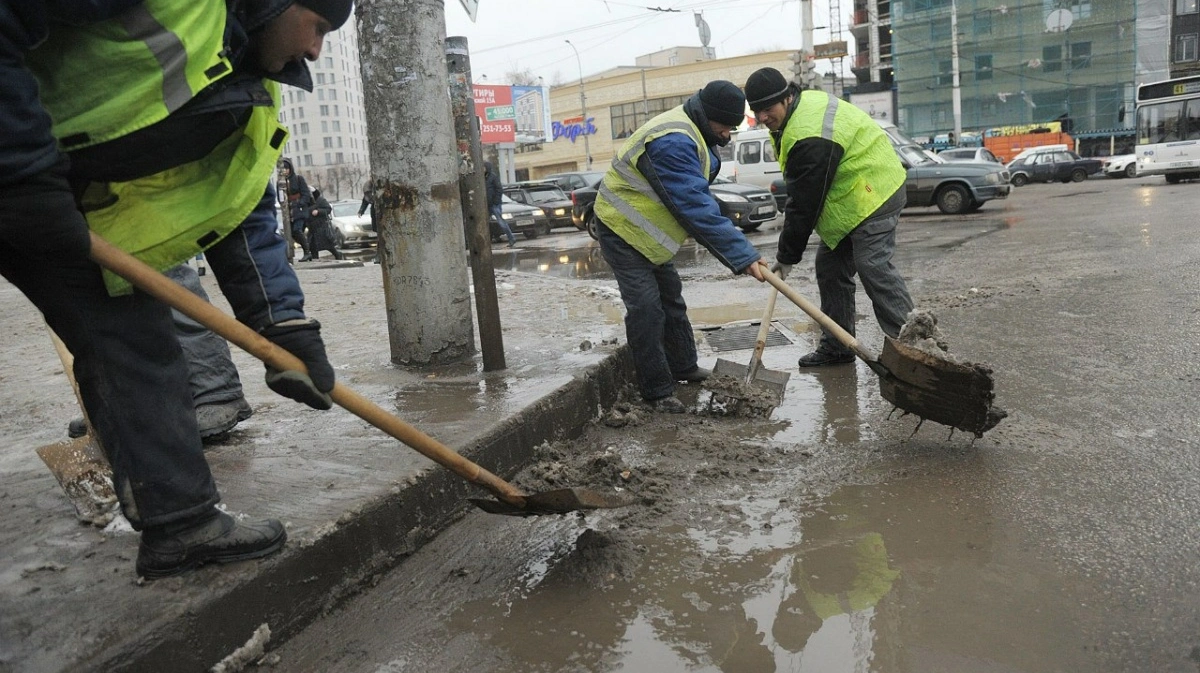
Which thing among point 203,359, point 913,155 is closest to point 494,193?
point 913,155

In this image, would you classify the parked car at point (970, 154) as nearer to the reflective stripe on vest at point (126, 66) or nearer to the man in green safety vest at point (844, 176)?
the man in green safety vest at point (844, 176)

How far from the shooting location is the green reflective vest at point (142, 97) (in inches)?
70.7

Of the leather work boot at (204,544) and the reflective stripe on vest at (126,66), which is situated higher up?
the reflective stripe on vest at (126,66)

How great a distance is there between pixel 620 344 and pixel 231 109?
2924 millimetres

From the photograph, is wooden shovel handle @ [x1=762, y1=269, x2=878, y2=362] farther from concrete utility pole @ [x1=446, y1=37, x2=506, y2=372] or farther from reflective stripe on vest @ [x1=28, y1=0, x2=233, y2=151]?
reflective stripe on vest @ [x1=28, y1=0, x2=233, y2=151]

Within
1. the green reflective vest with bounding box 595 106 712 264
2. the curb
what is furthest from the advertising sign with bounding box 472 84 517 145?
the curb

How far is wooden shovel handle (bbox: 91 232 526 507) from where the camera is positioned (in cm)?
186

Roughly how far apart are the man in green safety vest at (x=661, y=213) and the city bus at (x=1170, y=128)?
70.4 feet

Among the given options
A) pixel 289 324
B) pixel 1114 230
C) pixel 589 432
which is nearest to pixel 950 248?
pixel 1114 230

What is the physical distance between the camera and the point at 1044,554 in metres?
2.41

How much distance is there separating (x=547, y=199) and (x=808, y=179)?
17309 millimetres

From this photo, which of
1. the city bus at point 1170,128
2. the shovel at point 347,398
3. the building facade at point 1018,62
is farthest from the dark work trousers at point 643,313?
the building facade at point 1018,62

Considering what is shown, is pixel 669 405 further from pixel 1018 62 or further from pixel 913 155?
pixel 1018 62

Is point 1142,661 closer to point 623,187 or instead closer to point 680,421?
point 680,421
